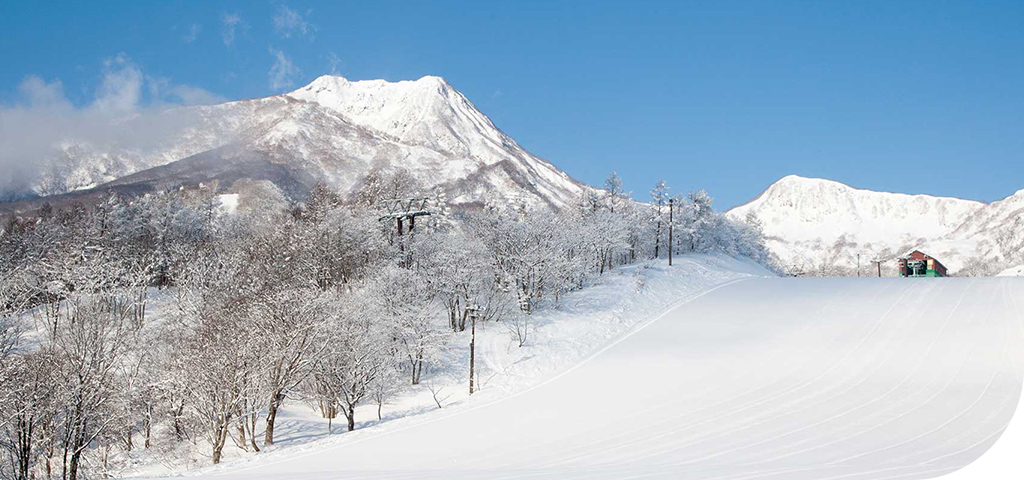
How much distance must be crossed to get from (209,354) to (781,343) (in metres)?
33.0

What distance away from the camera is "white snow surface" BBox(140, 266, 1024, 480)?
1753cm

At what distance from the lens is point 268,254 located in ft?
164

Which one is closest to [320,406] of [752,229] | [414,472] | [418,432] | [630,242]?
[418,432]

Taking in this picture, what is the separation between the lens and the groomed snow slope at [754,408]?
1733 centimetres

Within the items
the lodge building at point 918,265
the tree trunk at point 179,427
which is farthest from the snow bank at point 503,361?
the lodge building at point 918,265

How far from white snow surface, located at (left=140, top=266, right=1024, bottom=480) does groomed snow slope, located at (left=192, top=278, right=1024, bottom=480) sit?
111 millimetres

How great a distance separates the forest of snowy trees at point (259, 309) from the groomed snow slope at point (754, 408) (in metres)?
8.44

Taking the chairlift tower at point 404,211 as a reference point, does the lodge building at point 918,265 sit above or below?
below

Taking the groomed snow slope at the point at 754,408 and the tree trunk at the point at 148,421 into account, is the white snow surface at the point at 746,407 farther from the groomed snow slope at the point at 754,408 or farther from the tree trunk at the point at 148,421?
the tree trunk at the point at 148,421

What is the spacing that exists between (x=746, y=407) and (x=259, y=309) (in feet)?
84.2

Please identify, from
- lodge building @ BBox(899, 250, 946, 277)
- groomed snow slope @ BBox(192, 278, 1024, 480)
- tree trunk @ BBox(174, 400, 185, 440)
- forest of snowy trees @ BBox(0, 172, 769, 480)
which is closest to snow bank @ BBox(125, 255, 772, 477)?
forest of snowy trees @ BBox(0, 172, 769, 480)

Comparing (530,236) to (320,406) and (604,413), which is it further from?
(604,413)

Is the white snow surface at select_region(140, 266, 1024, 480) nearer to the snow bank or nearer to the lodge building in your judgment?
the snow bank

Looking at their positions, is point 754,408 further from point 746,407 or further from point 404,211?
point 404,211
